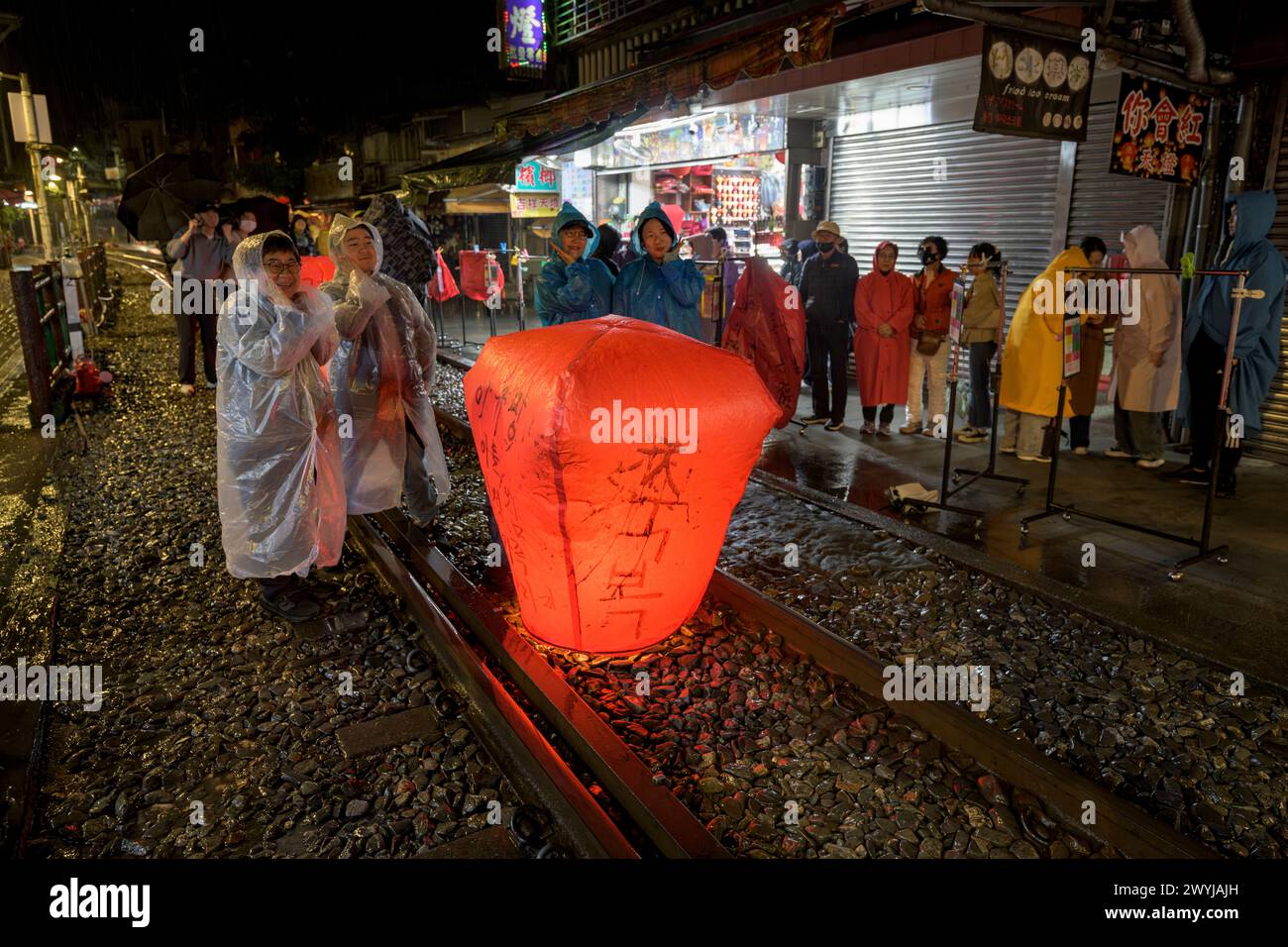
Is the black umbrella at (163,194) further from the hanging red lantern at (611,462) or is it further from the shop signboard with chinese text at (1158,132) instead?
the shop signboard with chinese text at (1158,132)

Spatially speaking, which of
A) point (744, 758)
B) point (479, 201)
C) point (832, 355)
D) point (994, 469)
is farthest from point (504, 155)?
point (744, 758)

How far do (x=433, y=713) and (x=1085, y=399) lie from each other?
294 inches

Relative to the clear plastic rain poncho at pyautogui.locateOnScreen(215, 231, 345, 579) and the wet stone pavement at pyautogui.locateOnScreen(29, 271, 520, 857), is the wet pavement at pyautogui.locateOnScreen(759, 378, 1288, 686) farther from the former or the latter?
the clear plastic rain poncho at pyautogui.locateOnScreen(215, 231, 345, 579)

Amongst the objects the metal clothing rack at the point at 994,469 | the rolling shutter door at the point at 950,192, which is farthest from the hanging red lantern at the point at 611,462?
the rolling shutter door at the point at 950,192

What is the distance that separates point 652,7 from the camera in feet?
52.8

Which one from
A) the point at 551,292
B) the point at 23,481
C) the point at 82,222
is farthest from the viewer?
the point at 82,222

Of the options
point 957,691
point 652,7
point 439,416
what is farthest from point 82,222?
point 957,691

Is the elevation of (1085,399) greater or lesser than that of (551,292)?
lesser

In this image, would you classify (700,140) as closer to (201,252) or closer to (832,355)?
(832,355)

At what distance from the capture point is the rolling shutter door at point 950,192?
35.2 ft

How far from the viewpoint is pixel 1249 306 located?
23.7 feet

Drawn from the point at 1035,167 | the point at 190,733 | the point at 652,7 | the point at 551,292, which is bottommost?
the point at 190,733

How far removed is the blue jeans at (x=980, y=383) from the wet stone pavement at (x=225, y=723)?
6891mm
